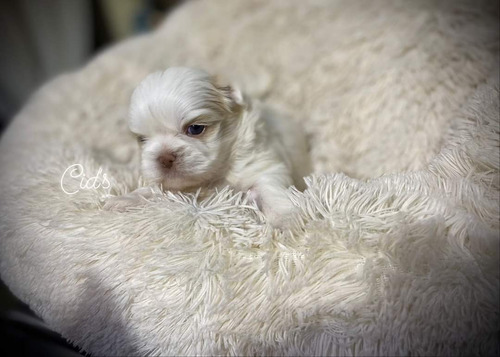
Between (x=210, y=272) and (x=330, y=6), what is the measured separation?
1150 millimetres

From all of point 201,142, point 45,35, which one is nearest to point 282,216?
point 201,142

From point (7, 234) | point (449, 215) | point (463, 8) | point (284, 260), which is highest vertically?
point (463, 8)

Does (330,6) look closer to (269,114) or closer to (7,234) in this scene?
(269,114)

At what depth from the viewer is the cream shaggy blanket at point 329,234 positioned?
730 millimetres

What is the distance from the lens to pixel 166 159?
961 mm

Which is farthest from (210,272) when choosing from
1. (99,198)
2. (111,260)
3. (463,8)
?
(463,8)

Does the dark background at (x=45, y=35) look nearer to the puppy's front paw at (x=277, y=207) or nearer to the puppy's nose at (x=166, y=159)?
the puppy's nose at (x=166, y=159)

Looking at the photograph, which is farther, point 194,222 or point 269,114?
point 269,114

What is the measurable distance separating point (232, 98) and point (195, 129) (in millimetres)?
154

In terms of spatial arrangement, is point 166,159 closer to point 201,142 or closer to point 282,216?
point 201,142

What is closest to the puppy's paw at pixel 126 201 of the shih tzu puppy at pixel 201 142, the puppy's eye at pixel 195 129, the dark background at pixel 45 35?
the shih tzu puppy at pixel 201 142

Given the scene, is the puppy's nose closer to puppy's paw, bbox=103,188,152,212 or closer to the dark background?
puppy's paw, bbox=103,188,152,212

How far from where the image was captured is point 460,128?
3.33ft

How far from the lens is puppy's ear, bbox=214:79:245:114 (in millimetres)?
1071
